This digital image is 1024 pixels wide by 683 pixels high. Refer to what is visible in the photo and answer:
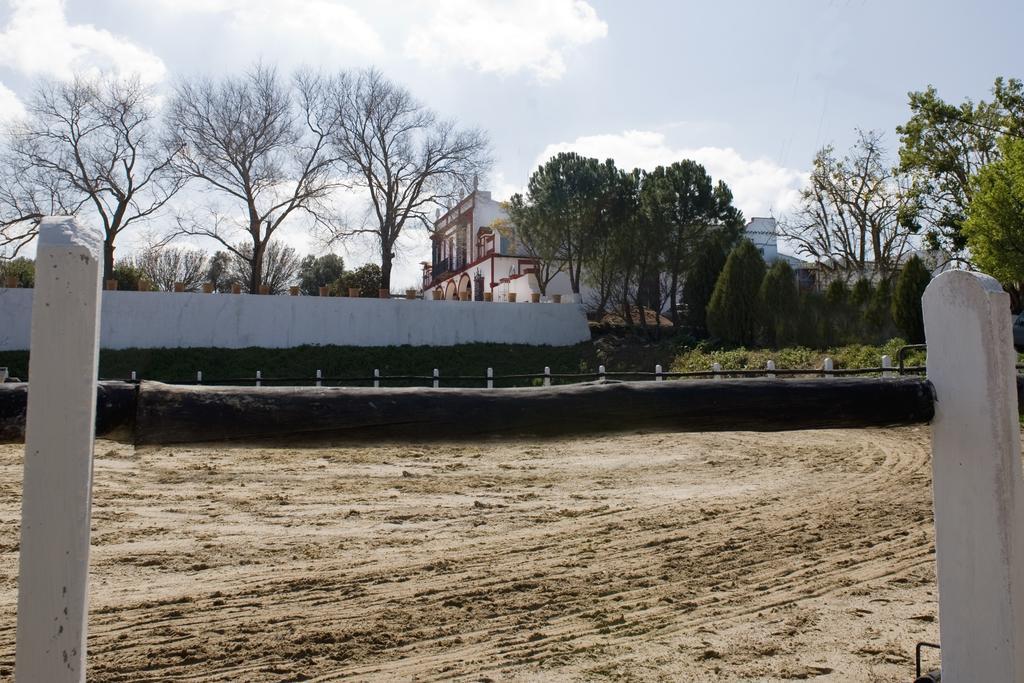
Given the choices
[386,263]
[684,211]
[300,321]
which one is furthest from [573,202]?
[300,321]

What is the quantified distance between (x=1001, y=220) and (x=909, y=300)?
3000 mm

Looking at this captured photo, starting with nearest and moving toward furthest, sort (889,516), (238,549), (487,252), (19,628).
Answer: (19,628)
(238,549)
(889,516)
(487,252)

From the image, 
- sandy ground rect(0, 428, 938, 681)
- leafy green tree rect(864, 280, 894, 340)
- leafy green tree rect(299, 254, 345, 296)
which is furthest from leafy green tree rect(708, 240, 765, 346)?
leafy green tree rect(299, 254, 345, 296)

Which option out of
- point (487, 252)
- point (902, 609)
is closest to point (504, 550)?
point (902, 609)

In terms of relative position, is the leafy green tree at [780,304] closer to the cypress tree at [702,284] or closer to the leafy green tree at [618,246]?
the cypress tree at [702,284]

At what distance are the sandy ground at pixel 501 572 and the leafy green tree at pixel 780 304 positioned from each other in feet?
51.3

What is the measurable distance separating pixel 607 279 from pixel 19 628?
95.9ft

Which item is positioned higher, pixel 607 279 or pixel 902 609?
pixel 607 279

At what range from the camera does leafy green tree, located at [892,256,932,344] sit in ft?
63.4

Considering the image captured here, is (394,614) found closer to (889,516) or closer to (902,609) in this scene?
(902,609)

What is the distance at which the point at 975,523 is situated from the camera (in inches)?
69.5

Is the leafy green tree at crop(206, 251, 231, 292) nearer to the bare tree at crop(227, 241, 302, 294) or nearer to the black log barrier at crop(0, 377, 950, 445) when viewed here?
the bare tree at crop(227, 241, 302, 294)

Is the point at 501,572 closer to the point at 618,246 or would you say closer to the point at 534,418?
the point at 534,418

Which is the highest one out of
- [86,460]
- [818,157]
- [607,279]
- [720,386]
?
[818,157]
